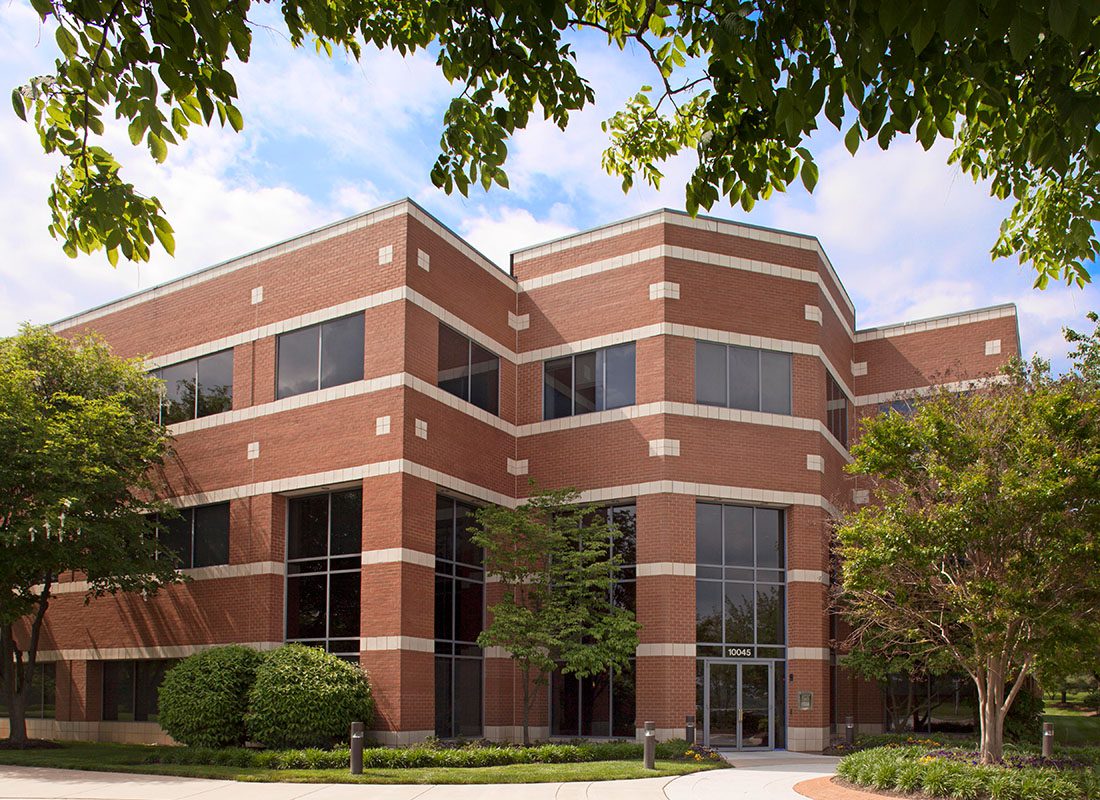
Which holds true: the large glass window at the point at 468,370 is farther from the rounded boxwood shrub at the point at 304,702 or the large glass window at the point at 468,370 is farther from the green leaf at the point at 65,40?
the green leaf at the point at 65,40

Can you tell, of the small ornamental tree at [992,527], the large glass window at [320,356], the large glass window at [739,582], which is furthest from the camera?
the large glass window at [739,582]

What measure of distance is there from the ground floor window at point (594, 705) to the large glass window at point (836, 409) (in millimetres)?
9372

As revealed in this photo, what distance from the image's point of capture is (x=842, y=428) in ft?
107

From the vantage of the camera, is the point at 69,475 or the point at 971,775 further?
the point at 69,475

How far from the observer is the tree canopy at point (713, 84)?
6.53 meters

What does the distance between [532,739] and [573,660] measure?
386 centimetres

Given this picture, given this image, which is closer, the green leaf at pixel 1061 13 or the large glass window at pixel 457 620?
the green leaf at pixel 1061 13

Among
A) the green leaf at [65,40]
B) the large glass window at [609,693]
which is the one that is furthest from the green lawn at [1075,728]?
the green leaf at [65,40]

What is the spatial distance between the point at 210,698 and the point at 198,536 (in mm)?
6455

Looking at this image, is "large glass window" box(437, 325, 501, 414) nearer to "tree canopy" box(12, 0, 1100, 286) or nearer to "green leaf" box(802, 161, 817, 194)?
"tree canopy" box(12, 0, 1100, 286)

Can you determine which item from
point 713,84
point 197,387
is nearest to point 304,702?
point 197,387

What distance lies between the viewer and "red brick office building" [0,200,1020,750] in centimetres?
2559

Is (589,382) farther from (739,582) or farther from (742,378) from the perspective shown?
(739,582)

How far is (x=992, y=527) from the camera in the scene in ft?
59.1
